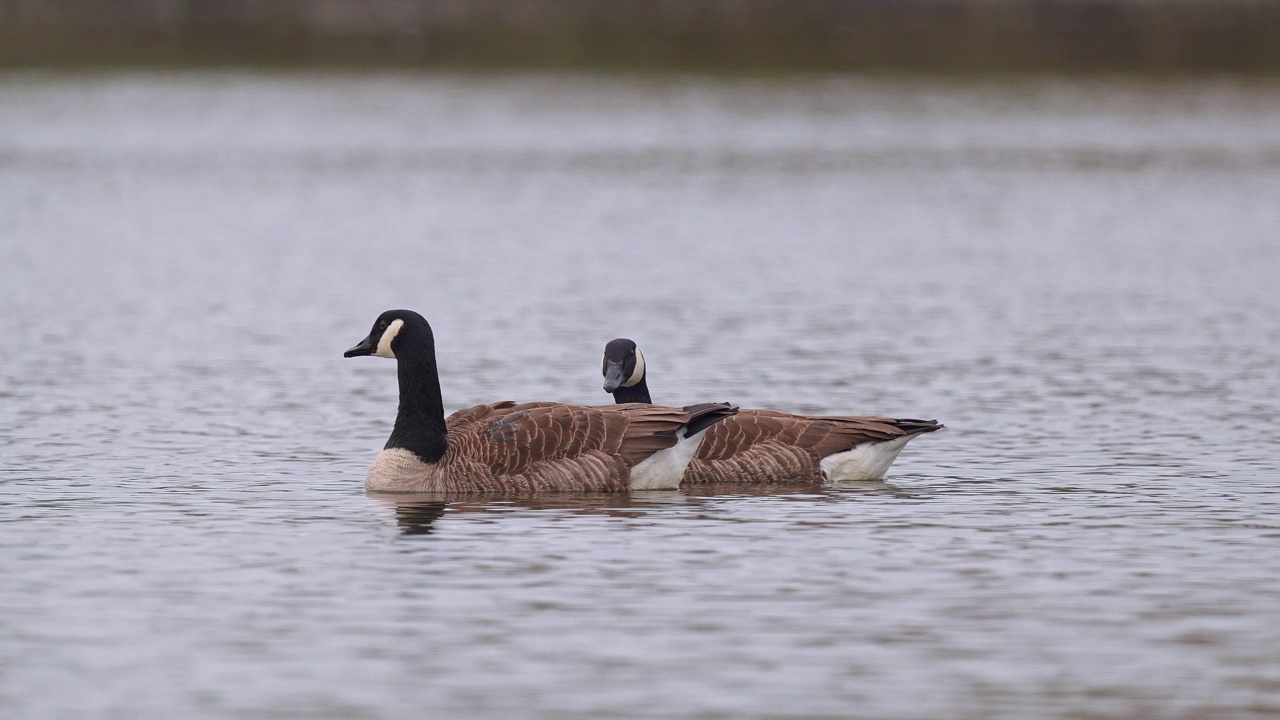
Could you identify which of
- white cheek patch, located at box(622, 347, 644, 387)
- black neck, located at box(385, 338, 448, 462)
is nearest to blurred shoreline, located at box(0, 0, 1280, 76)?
white cheek patch, located at box(622, 347, 644, 387)

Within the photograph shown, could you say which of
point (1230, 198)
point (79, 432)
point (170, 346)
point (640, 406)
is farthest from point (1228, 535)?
point (1230, 198)

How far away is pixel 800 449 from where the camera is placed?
52.6 ft

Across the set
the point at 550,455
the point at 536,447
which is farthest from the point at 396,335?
the point at 550,455

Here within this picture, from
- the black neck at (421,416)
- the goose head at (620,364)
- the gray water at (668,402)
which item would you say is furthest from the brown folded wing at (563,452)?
the goose head at (620,364)

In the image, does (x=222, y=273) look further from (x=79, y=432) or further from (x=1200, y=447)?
(x=1200, y=447)

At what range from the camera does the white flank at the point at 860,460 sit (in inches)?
632

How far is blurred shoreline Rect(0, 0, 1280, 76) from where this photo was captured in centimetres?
9700

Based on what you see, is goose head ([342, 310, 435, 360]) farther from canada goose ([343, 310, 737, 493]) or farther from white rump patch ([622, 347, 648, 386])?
white rump patch ([622, 347, 648, 386])

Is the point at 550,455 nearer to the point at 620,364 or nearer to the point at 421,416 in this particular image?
the point at 421,416

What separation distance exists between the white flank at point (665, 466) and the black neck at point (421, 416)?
1446mm

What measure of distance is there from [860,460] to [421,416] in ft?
10.7

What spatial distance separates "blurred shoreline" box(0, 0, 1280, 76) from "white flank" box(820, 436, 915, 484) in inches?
2915

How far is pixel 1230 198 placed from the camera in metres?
45.7

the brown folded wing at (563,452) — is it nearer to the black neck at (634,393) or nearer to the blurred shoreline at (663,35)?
the black neck at (634,393)
